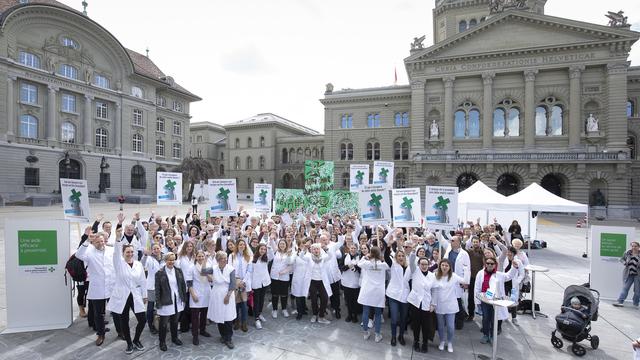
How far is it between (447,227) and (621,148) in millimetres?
37320

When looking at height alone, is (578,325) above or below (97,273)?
below

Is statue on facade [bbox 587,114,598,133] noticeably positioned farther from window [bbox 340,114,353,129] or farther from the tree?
the tree

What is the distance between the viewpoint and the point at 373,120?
156 feet

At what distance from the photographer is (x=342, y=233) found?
10547mm

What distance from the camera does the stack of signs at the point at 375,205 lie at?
902 cm

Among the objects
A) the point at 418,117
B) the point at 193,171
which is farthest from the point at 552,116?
the point at 193,171

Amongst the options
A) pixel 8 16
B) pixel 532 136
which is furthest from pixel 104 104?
pixel 532 136

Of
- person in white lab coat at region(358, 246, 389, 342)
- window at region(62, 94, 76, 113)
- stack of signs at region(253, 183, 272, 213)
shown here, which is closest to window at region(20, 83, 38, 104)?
window at region(62, 94, 76, 113)

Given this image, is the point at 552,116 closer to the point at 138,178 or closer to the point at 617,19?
the point at 617,19

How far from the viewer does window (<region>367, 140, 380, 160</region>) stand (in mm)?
47406

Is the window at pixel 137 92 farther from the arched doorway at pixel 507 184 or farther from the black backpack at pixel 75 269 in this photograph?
the arched doorway at pixel 507 184

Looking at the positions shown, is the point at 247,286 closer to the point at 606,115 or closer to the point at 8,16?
the point at 606,115

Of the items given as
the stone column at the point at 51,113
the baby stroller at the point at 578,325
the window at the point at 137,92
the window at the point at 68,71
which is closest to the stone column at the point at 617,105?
the baby stroller at the point at 578,325

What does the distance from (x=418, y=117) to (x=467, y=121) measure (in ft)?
19.2
